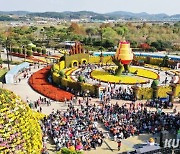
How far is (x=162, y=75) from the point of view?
42938mm

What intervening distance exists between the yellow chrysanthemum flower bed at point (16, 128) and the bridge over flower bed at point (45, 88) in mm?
22774

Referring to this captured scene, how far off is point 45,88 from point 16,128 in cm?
2734

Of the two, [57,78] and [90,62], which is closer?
[57,78]

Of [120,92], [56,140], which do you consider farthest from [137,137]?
[120,92]

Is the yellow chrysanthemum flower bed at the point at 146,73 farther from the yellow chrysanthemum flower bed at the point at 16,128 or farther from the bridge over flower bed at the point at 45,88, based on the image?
the yellow chrysanthemum flower bed at the point at 16,128

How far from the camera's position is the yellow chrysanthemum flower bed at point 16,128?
860 cm

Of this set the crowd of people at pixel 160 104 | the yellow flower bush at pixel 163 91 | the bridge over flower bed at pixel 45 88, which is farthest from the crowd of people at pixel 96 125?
the yellow flower bush at pixel 163 91

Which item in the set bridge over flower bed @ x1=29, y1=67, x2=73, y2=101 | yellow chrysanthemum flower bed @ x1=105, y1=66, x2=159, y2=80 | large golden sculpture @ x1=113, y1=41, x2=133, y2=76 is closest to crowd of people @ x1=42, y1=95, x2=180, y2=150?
bridge over flower bed @ x1=29, y1=67, x2=73, y2=101

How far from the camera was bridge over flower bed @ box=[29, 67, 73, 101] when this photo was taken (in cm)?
3309

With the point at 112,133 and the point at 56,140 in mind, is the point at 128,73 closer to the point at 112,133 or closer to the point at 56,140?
the point at 112,133

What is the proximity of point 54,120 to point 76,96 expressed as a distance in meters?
9.04

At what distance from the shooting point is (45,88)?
1420 inches

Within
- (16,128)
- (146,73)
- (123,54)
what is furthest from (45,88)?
(16,128)

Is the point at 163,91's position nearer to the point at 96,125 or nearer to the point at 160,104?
the point at 160,104
